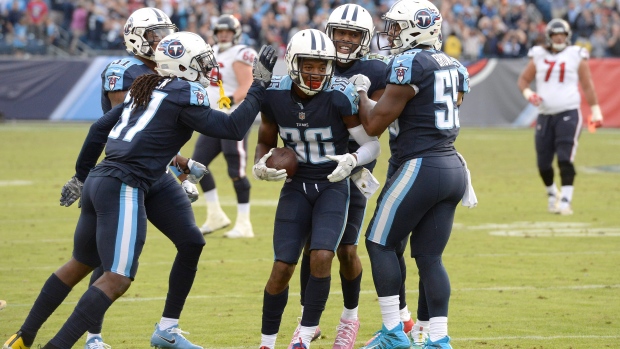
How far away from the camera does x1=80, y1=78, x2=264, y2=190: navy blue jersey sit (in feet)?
17.1

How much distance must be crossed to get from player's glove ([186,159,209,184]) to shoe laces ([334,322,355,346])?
46.8 inches

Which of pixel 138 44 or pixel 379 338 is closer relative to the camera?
pixel 379 338

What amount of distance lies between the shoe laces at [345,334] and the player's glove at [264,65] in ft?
4.74

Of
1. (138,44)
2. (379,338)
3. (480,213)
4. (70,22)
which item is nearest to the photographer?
(379,338)

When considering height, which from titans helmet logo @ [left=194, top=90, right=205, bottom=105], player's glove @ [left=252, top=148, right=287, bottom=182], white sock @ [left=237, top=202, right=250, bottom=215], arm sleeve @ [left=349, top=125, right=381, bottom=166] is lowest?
white sock @ [left=237, top=202, right=250, bottom=215]

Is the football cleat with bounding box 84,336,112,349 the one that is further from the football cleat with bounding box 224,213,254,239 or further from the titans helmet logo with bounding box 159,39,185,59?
the football cleat with bounding box 224,213,254,239

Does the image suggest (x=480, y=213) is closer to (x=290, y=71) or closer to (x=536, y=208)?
(x=536, y=208)

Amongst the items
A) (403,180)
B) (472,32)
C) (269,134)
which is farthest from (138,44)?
(472,32)

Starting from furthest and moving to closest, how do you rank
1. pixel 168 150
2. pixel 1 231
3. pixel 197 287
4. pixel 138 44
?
pixel 1 231
pixel 197 287
pixel 138 44
pixel 168 150

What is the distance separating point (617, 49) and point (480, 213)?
1404 cm

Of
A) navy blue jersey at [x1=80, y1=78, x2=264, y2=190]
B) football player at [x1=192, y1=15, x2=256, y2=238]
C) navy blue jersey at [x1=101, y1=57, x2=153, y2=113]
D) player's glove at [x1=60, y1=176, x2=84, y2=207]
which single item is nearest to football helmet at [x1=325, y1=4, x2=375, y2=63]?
navy blue jersey at [x1=80, y1=78, x2=264, y2=190]

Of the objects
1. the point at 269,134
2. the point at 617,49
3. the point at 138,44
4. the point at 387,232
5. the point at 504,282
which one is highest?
the point at 138,44

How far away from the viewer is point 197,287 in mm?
7512

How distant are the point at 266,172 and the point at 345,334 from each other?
1039 mm
